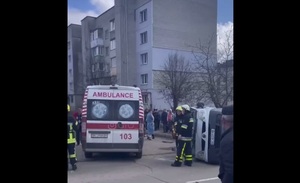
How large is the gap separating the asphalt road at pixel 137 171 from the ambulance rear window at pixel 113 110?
882 millimetres

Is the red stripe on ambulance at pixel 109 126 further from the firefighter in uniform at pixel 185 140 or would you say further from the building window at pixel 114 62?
the building window at pixel 114 62

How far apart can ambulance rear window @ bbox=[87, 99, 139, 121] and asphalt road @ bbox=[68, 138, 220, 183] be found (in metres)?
0.88

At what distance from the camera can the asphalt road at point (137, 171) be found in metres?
4.16

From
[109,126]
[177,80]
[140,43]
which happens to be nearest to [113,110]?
[109,126]

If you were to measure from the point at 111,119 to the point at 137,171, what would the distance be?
4.20 ft

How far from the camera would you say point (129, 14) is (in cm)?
1806

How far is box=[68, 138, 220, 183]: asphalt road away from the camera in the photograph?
4.16 metres

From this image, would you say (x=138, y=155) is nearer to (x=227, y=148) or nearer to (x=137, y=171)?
(x=137, y=171)

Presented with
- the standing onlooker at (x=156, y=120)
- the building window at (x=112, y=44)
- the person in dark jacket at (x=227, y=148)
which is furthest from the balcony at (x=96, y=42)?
the person in dark jacket at (x=227, y=148)

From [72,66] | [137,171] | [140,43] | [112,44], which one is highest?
[112,44]

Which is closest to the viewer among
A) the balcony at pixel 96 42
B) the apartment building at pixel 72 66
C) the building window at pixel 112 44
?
the apartment building at pixel 72 66

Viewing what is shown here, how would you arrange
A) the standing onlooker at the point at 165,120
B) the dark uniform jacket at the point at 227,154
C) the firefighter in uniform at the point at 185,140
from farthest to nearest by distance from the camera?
the standing onlooker at the point at 165,120 → the firefighter in uniform at the point at 185,140 → the dark uniform jacket at the point at 227,154

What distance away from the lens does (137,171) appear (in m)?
4.75
